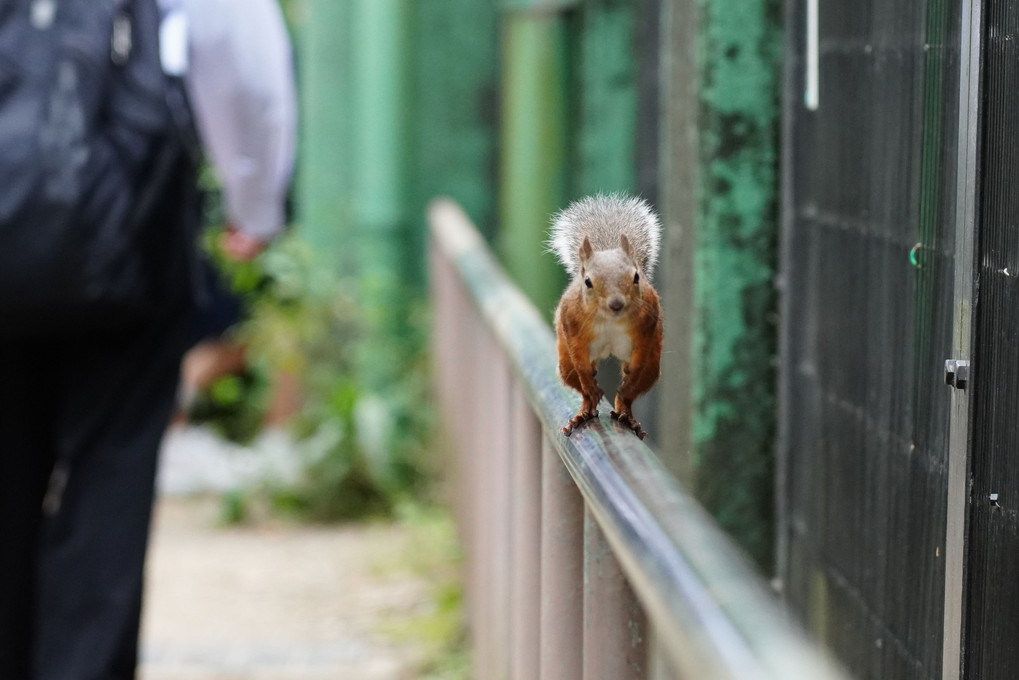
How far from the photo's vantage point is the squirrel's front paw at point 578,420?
2.18 metres

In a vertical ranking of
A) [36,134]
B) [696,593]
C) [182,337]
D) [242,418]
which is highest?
[36,134]

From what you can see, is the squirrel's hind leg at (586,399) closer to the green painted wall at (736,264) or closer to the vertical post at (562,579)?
the vertical post at (562,579)

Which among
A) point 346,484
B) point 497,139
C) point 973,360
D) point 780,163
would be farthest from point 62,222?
point 497,139

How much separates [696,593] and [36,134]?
2.69 meters

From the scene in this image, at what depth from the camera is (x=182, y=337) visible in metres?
4.27

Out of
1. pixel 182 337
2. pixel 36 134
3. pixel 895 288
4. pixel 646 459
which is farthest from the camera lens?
pixel 182 337

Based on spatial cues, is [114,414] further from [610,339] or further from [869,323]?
[610,339]

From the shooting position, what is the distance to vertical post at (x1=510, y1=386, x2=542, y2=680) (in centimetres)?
272

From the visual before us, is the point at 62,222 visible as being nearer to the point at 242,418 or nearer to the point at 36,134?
the point at 36,134

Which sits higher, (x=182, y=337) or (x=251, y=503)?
(x=182, y=337)

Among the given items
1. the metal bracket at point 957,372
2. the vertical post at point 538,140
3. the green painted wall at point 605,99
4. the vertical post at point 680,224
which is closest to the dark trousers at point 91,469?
the vertical post at point 680,224

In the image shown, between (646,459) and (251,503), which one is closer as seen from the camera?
(646,459)

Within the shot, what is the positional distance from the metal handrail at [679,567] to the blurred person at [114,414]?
1.98 m

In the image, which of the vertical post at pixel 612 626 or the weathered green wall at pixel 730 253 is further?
the weathered green wall at pixel 730 253
